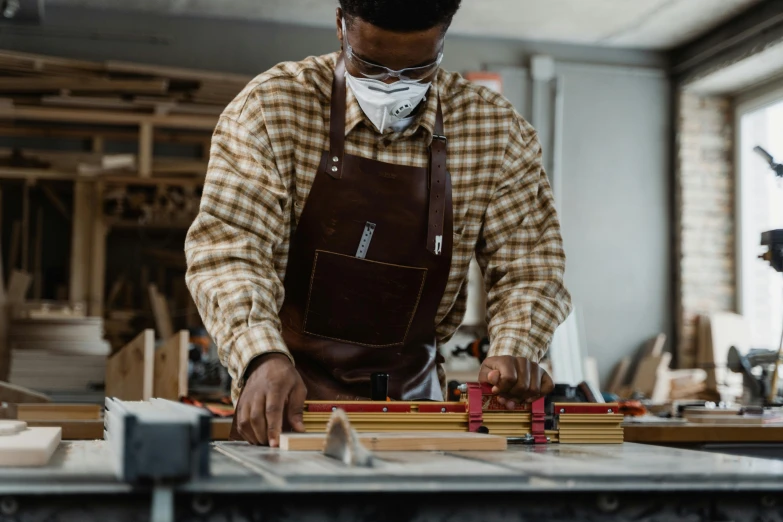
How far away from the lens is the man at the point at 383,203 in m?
2.17

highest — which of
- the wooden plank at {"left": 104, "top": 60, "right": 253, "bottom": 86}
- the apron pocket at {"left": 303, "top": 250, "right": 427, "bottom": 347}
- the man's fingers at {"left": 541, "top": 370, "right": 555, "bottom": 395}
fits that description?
the wooden plank at {"left": 104, "top": 60, "right": 253, "bottom": 86}

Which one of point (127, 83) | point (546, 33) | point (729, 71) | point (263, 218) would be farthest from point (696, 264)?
point (263, 218)

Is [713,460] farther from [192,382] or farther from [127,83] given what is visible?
[127,83]

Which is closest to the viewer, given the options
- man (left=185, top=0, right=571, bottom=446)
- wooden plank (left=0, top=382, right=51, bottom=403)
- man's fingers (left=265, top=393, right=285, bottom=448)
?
man's fingers (left=265, top=393, right=285, bottom=448)

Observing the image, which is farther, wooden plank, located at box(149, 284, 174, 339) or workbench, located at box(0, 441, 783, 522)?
wooden plank, located at box(149, 284, 174, 339)

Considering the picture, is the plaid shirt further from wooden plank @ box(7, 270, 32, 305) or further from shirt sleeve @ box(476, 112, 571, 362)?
wooden plank @ box(7, 270, 32, 305)

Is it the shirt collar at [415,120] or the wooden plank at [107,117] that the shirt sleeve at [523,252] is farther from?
the wooden plank at [107,117]

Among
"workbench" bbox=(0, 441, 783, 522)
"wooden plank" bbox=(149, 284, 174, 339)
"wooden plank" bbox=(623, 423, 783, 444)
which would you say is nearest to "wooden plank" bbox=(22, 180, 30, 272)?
"wooden plank" bbox=(149, 284, 174, 339)

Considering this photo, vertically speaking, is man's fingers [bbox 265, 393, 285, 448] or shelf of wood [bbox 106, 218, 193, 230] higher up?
shelf of wood [bbox 106, 218, 193, 230]

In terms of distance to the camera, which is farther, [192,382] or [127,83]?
[127,83]

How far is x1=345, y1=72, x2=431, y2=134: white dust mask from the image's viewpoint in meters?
2.26

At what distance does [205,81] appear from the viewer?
6.81 meters

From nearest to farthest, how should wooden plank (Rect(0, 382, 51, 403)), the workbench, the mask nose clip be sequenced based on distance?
the workbench, the mask nose clip, wooden plank (Rect(0, 382, 51, 403))

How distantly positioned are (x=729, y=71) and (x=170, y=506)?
725 centimetres
